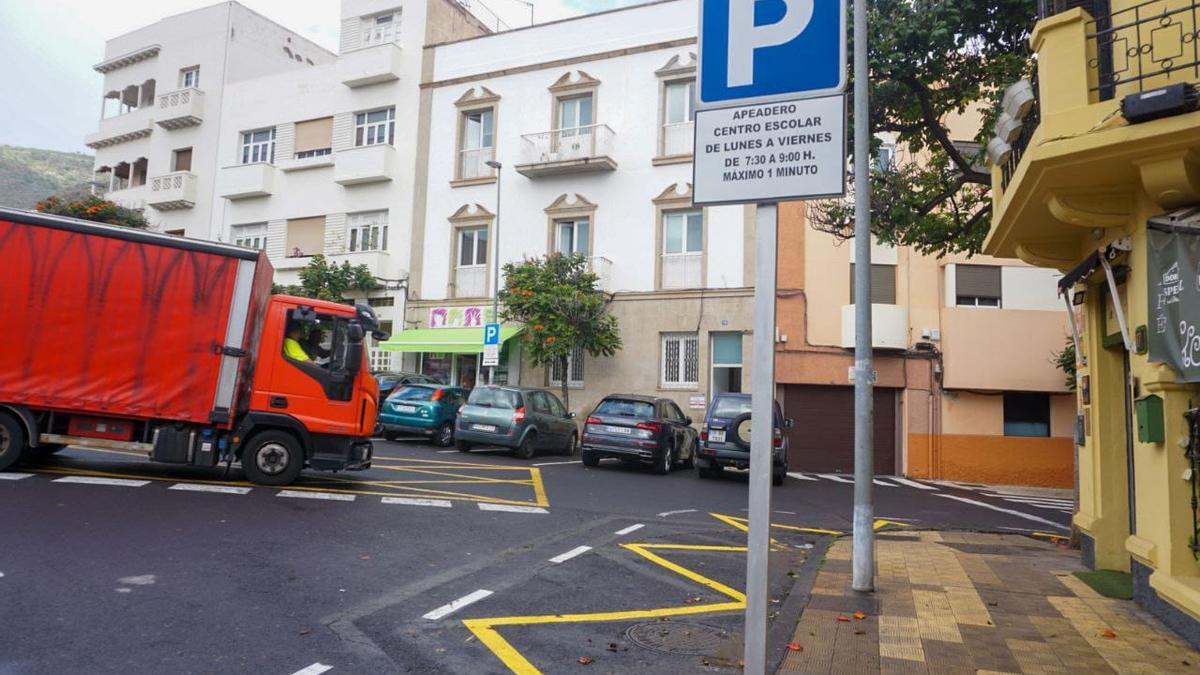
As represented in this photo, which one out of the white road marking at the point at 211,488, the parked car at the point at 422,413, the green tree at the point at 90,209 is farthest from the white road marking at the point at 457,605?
the green tree at the point at 90,209

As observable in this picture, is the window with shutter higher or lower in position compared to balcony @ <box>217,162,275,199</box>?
lower

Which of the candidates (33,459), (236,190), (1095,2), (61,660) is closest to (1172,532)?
(1095,2)

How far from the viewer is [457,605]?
5680mm

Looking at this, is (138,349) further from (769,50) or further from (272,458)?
(769,50)

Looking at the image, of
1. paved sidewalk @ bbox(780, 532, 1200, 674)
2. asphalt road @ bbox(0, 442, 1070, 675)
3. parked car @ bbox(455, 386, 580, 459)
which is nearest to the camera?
asphalt road @ bbox(0, 442, 1070, 675)

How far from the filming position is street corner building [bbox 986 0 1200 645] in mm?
5250

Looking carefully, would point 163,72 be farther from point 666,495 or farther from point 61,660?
point 61,660

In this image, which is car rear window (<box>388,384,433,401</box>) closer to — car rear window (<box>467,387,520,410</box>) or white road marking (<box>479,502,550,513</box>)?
car rear window (<box>467,387,520,410</box>)

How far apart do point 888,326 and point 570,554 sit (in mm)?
15223

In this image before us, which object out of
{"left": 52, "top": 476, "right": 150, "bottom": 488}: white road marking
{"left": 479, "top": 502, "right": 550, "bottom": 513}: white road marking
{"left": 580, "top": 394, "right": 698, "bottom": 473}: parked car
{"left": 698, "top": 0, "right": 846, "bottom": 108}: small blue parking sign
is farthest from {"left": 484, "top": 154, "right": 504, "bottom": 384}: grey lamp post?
{"left": 698, "top": 0, "right": 846, "bottom": 108}: small blue parking sign

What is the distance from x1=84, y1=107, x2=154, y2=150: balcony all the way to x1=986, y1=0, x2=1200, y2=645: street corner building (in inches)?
1421

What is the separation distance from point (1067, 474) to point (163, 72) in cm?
3708

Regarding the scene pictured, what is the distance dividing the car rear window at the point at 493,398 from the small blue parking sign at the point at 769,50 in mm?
14095

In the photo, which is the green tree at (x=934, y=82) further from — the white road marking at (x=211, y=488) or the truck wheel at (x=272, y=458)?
the white road marking at (x=211, y=488)
